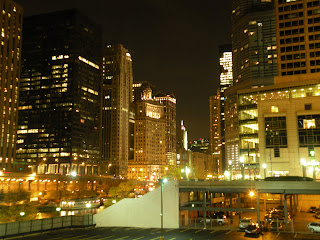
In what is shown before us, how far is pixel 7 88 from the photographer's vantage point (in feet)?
632

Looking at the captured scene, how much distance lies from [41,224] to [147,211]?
711 inches

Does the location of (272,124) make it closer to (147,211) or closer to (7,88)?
(147,211)

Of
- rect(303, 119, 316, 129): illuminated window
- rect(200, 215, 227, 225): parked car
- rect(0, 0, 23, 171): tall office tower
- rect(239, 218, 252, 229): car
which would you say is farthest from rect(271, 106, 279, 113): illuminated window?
rect(0, 0, 23, 171): tall office tower

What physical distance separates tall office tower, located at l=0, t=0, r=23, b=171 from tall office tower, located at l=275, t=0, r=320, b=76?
13834cm

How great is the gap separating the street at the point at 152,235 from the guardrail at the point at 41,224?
112cm

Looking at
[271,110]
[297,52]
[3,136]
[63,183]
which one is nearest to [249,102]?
[271,110]

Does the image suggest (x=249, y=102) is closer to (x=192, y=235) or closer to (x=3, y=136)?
(x=192, y=235)

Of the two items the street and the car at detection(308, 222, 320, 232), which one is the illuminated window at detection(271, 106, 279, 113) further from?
the street

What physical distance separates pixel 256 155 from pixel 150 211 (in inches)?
2319

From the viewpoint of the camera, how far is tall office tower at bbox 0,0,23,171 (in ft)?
612

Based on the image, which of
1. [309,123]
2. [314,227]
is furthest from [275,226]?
[309,123]

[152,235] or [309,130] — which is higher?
[309,130]

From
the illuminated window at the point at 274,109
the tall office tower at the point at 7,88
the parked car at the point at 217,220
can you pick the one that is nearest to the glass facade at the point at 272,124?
the illuminated window at the point at 274,109

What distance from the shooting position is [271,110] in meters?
98.3
